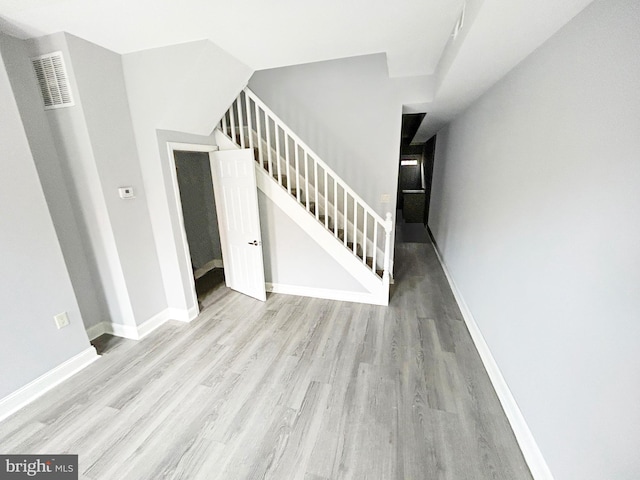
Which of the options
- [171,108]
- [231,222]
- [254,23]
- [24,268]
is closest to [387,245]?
[231,222]

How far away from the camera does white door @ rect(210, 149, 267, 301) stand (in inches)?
122

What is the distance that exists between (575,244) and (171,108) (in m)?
3.19

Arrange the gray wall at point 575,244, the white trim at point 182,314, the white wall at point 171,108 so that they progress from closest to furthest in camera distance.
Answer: the gray wall at point 575,244 → the white wall at point 171,108 → the white trim at point 182,314

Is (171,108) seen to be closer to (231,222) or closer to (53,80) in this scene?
(53,80)

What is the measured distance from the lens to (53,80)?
213 cm

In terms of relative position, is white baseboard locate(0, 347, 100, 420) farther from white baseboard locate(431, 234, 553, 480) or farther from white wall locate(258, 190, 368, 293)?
white baseboard locate(431, 234, 553, 480)

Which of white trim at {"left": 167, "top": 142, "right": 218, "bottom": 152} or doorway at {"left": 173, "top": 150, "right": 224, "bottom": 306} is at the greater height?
Result: white trim at {"left": 167, "top": 142, "right": 218, "bottom": 152}

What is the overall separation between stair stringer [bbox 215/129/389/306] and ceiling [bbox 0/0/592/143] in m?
1.22

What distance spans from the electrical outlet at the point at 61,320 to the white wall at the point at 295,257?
2.07 meters

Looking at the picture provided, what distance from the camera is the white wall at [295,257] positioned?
3.39 meters

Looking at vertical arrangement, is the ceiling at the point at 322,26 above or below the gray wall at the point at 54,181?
above

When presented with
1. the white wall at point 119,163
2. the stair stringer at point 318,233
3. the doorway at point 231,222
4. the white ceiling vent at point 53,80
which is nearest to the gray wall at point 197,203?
the doorway at point 231,222

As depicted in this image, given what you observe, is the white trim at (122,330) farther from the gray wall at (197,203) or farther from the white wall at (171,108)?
the gray wall at (197,203)

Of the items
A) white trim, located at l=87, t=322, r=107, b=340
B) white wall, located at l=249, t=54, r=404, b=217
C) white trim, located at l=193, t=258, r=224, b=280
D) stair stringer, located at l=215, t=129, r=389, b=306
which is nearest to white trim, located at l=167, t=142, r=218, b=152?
stair stringer, located at l=215, t=129, r=389, b=306
